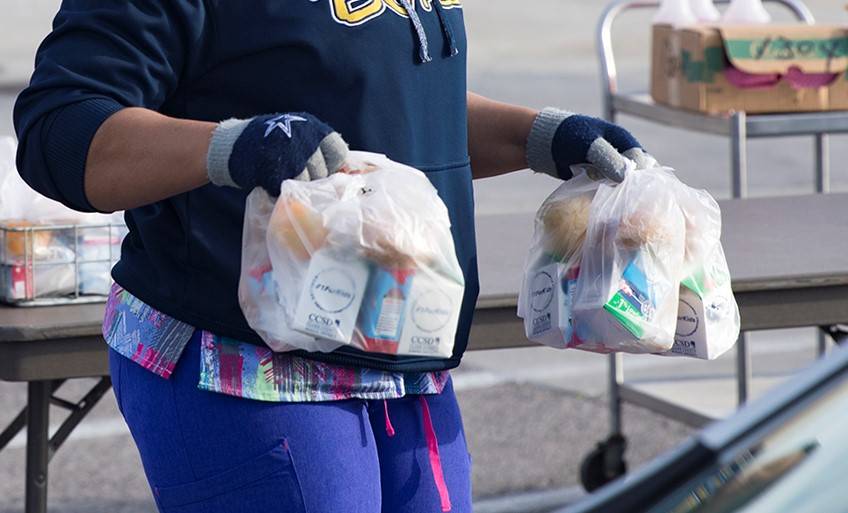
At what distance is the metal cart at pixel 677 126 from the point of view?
425cm

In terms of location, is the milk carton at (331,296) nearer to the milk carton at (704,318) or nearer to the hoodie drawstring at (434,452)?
the hoodie drawstring at (434,452)

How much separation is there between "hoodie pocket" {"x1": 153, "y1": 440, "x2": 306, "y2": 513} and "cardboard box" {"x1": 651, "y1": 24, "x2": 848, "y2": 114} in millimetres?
2816

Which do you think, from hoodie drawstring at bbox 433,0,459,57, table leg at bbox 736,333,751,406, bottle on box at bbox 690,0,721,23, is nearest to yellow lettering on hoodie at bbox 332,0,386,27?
→ hoodie drawstring at bbox 433,0,459,57

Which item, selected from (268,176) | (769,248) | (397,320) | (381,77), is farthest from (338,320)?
(769,248)

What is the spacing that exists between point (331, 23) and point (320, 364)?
0.41 m

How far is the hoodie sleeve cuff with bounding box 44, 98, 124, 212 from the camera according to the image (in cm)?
167

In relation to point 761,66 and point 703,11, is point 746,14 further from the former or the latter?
point 761,66

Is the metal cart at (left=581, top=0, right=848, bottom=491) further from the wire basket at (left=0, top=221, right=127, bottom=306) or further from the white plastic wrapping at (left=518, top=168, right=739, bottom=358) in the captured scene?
the white plastic wrapping at (left=518, top=168, right=739, bottom=358)

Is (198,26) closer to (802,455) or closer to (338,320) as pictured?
(338,320)

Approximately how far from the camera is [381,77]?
1809 millimetres

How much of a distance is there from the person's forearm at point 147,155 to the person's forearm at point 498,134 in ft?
1.95

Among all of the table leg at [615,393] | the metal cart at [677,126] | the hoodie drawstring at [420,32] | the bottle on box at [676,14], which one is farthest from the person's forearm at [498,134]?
the bottle on box at [676,14]

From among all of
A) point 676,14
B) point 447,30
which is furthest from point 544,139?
point 676,14

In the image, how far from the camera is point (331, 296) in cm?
165
